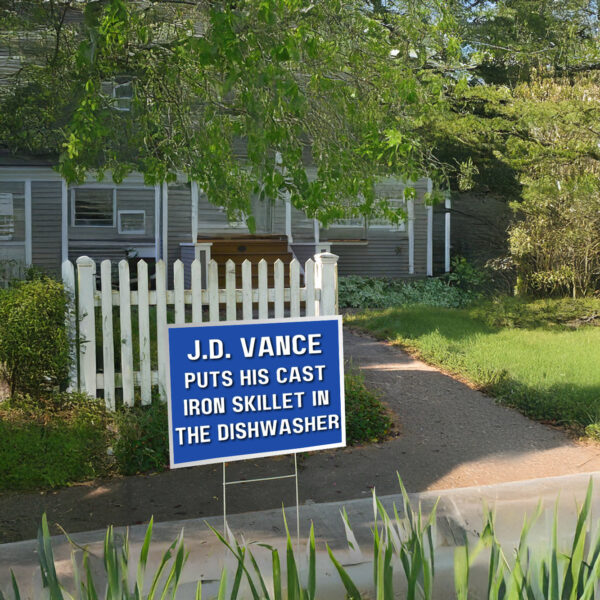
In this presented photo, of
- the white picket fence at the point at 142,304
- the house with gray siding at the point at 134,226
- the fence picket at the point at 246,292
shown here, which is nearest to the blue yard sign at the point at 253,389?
the white picket fence at the point at 142,304

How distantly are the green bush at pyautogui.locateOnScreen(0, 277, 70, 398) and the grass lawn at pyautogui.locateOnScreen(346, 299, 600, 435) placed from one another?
14.9 ft

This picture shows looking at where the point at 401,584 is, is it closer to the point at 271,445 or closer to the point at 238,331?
the point at 271,445

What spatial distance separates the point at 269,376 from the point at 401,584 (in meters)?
1.28

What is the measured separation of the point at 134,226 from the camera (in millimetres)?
19734

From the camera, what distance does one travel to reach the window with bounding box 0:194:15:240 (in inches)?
744

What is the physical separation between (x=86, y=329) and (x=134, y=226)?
536 inches

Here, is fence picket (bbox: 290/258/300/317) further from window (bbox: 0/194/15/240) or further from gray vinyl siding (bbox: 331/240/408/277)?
gray vinyl siding (bbox: 331/240/408/277)

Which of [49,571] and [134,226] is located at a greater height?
[134,226]

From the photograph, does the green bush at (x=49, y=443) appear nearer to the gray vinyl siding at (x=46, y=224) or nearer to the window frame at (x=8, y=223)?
the gray vinyl siding at (x=46, y=224)

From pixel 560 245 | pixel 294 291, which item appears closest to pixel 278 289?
pixel 294 291

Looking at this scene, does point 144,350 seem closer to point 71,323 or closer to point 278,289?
point 71,323

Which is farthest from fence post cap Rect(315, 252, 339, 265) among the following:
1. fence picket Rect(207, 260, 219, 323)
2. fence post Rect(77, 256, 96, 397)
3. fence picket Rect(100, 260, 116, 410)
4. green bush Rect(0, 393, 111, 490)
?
green bush Rect(0, 393, 111, 490)

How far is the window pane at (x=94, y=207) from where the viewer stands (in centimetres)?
1953

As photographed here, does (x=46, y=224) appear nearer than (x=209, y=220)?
Yes
